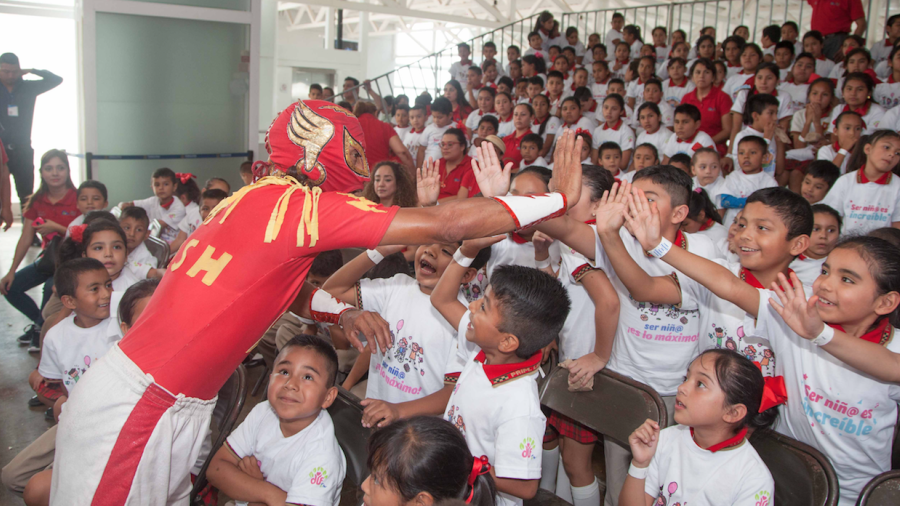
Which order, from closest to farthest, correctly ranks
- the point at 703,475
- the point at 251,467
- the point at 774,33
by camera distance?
the point at 703,475, the point at 251,467, the point at 774,33

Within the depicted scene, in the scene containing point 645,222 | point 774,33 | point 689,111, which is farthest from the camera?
point 774,33

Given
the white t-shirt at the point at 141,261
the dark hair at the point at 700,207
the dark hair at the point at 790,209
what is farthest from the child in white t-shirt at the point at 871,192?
the white t-shirt at the point at 141,261

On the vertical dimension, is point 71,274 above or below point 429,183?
below

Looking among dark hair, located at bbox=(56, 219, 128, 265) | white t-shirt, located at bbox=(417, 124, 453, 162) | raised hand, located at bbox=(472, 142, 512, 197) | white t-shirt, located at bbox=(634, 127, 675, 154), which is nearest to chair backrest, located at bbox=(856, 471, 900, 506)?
raised hand, located at bbox=(472, 142, 512, 197)

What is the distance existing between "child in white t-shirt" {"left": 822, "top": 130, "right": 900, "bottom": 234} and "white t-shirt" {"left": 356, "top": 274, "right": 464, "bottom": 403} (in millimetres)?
3028

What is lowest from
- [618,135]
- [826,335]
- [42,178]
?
[826,335]

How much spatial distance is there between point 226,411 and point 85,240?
1.80 metres

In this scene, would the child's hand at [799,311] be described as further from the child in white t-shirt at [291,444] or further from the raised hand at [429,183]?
the child in white t-shirt at [291,444]

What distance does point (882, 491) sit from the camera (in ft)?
5.27

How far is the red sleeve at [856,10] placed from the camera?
732cm

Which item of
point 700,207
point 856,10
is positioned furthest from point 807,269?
point 856,10

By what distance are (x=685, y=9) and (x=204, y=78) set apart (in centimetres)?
1177

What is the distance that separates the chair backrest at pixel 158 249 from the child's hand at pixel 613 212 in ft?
10.4

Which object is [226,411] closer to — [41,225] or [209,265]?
[209,265]
